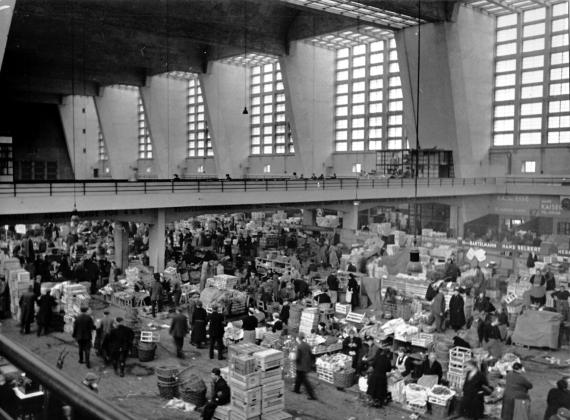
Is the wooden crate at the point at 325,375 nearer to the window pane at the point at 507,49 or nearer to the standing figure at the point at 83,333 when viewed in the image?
the standing figure at the point at 83,333

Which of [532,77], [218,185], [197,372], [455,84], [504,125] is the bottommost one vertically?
[197,372]

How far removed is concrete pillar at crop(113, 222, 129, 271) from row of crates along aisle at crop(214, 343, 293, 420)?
44.5ft

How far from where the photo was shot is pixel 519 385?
8.05m

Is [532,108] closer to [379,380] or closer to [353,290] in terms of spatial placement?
[353,290]

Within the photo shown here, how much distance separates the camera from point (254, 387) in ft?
26.2

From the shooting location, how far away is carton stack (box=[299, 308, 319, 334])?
41.6ft

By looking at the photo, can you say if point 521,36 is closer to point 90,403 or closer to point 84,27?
point 84,27

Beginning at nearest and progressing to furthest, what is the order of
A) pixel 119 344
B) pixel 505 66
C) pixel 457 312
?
pixel 119 344
pixel 457 312
pixel 505 66

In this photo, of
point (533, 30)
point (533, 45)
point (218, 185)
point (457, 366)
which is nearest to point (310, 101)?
point (533, 45)

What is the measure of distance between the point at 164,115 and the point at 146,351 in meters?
37.8

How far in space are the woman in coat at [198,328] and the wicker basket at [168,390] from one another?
104 inches

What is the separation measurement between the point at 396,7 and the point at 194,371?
896 inches

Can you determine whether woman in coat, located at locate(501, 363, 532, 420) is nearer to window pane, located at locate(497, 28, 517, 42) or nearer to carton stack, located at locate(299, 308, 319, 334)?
carton stack, located at locate(299, 308, 319, 334)

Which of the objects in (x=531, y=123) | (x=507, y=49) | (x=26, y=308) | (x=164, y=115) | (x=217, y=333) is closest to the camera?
(x=217, y=333)
